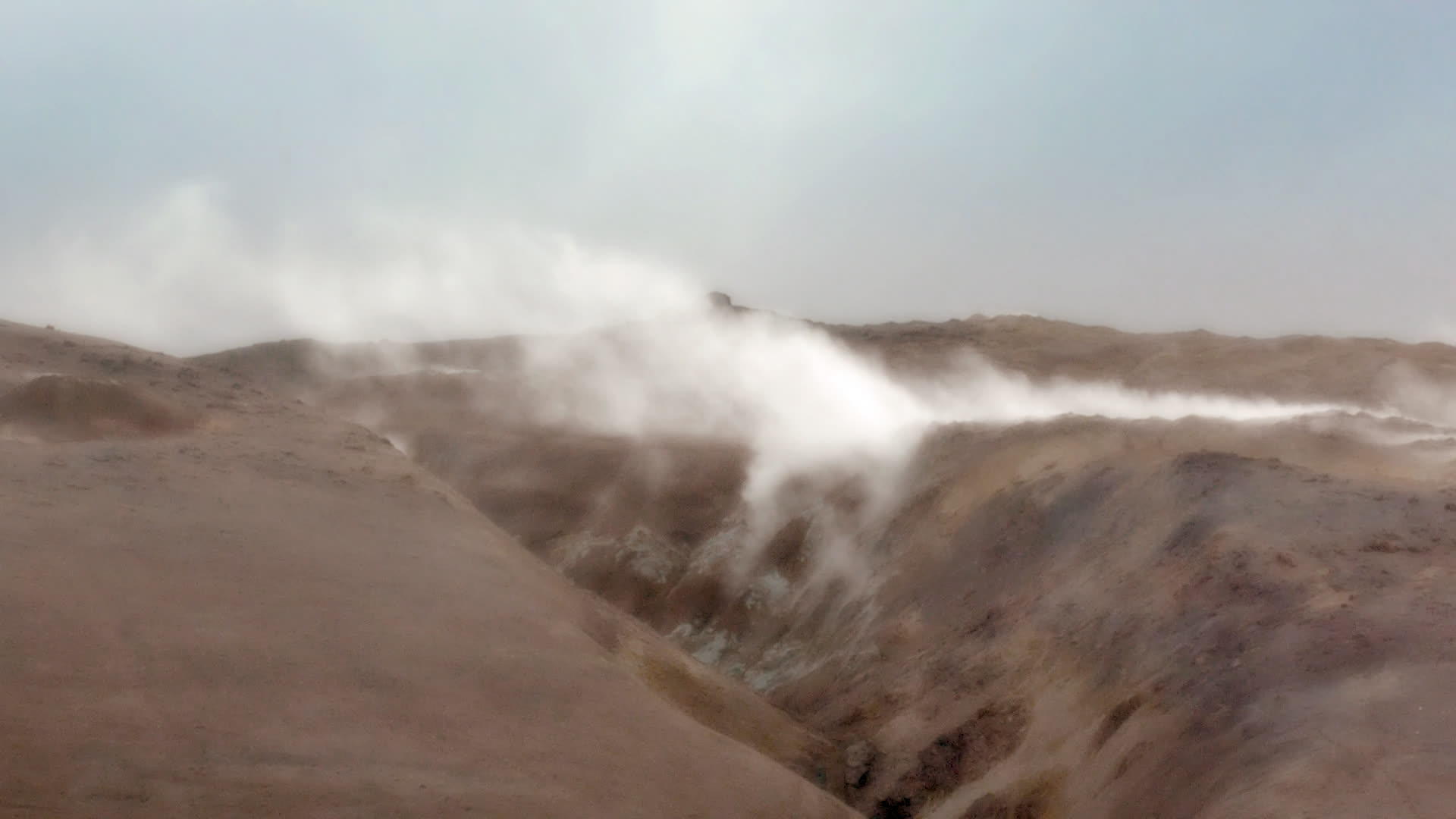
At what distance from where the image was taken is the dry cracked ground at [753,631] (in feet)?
30.4

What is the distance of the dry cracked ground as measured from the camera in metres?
9.27

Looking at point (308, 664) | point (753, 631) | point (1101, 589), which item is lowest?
point (753, 631)

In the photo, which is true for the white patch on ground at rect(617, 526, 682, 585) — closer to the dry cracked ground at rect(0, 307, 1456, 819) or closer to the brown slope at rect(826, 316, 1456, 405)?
the dry cracked ground at rect(0, 307, 1456, 819)

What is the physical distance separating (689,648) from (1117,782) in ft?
50.6

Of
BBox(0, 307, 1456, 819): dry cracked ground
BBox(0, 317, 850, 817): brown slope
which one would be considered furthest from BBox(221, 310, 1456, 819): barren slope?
BBox(0, 317, 850, 817): brown slope

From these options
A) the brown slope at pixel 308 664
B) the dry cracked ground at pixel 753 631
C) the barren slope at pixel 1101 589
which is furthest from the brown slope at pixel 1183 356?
the brown slope at pixel 308 664

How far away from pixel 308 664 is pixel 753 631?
16.1 m

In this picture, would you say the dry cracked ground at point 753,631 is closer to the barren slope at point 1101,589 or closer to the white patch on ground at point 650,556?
the barren slope at point 1101,589

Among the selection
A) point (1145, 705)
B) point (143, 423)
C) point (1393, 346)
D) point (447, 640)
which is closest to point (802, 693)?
point (1145, 705)

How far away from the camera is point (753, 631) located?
25.8 m

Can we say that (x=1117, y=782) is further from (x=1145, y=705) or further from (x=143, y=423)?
(x=143, y=423)

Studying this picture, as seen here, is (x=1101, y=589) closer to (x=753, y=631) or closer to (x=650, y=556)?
(x=753, y=631)

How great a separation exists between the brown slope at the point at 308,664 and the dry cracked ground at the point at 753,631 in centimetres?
4

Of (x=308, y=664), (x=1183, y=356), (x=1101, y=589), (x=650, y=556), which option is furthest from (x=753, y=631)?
(x=1183, y=356)
